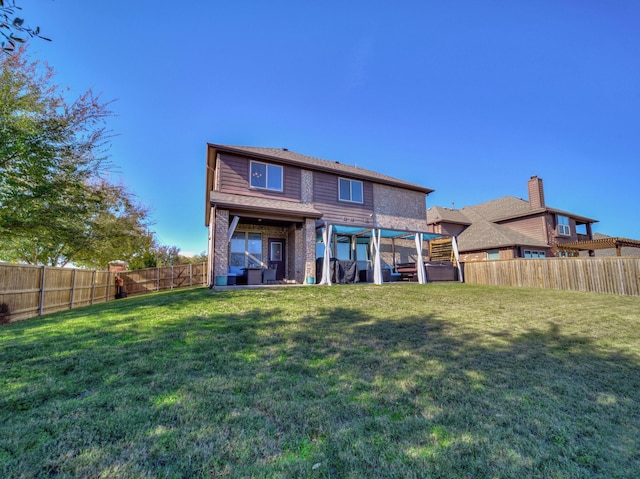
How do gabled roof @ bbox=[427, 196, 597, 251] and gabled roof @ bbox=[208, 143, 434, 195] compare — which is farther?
gabled roof @ bbox=[427, 196, 597, 251]

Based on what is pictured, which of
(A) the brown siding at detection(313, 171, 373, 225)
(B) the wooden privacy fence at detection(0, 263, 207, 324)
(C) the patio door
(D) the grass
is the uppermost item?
(A) the brown siding at detection(313, 171, 373, 225)

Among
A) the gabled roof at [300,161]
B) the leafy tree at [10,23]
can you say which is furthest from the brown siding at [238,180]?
the leafy tree at [10,23]

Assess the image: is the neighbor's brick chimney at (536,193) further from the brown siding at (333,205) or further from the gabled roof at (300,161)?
the brown siding at (333,205)

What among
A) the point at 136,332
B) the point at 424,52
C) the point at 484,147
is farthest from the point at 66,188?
the point at 484,147

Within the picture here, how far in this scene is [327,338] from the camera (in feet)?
15.6

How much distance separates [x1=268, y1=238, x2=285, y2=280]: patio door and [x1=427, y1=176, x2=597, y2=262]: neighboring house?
1597 cm

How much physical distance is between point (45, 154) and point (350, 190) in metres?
12.3

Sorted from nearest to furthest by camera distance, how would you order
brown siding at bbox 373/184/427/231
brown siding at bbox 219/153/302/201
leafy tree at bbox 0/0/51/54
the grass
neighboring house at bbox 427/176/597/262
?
the grass → leafy tree at bbox 0/0/51/54 → brown siding at bbox 219/153/302/201 → brown siding at bbox 373/184/427/231 → neighboring house at bbox 427/176/597/262

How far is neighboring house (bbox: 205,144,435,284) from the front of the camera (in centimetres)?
1217

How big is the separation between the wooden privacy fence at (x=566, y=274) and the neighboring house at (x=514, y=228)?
725 centimetres

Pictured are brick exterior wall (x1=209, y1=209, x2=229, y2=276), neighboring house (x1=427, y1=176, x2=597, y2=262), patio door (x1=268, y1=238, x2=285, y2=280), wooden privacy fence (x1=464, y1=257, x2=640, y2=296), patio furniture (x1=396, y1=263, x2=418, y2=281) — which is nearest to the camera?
brick exterior wall (x1=209, y1=209, x2=229, y2=276)

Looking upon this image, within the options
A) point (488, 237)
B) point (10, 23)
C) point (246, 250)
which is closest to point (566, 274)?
point (488, 237)

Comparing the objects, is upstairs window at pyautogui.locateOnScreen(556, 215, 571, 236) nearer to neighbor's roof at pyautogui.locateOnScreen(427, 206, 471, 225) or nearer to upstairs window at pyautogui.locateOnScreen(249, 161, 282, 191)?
neighbor's roof at pyautogui.locateOnScreen(427, 206, 471, 225)

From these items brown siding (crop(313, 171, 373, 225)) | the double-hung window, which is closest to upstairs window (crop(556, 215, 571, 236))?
brown siding (crop(313, 171, 373, 225))
